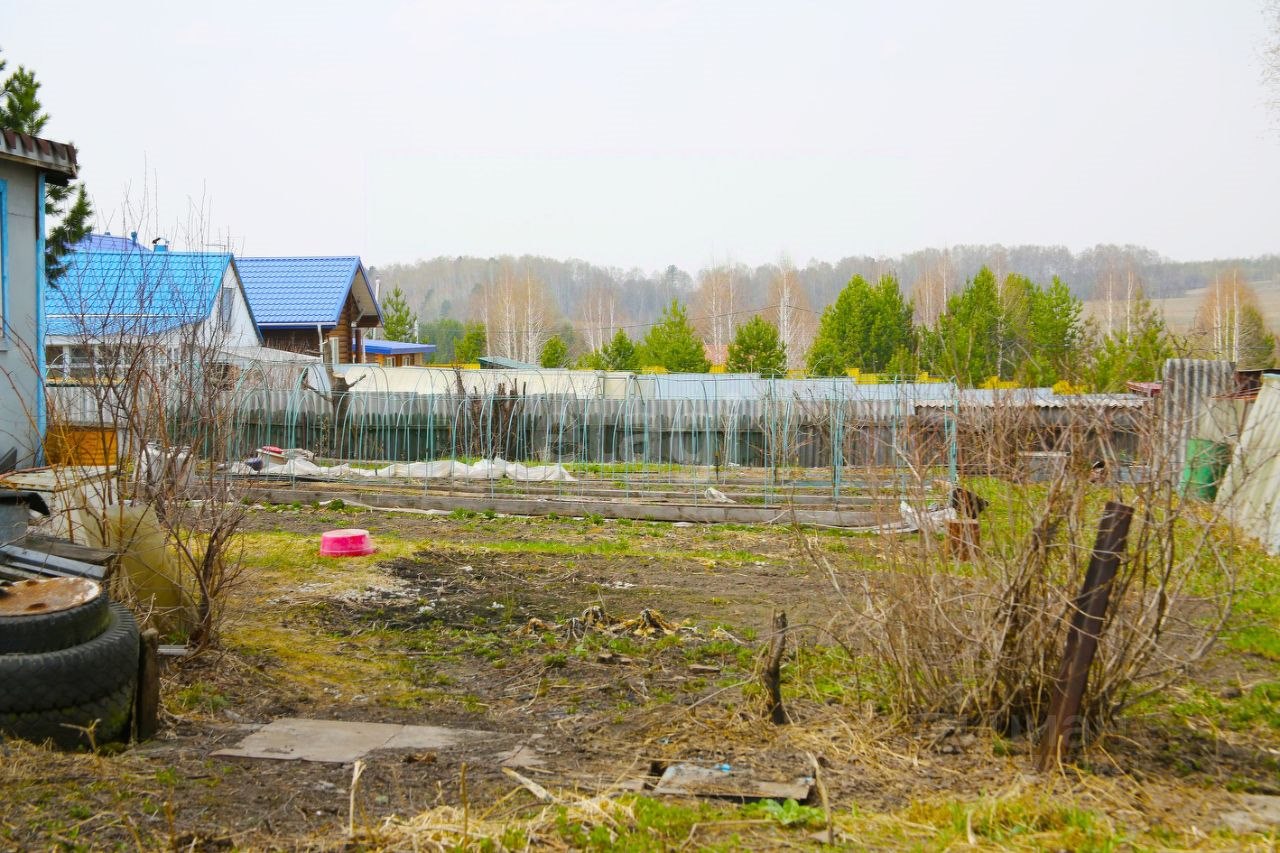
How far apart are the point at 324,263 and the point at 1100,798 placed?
32.6 m

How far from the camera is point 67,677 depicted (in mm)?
5039

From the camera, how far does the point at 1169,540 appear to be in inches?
197

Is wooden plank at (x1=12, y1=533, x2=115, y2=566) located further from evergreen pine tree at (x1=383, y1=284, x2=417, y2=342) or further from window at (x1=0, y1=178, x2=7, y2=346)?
evergreen pine tree at (x1=383, y1=284, x2=417, y2=342)

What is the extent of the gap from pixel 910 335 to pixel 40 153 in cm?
3837

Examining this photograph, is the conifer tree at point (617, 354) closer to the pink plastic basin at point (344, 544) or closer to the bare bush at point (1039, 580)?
the pink plastic basin at point (344, 544)

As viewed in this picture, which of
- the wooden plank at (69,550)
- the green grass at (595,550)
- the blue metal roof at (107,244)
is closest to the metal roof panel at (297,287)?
the blue metal roof at (107,244)

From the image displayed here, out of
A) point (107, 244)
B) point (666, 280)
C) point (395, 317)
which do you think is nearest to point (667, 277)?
point (666, 280)

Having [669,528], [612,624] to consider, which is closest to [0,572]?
[612,624]

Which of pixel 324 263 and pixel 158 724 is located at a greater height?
pixel 324 263

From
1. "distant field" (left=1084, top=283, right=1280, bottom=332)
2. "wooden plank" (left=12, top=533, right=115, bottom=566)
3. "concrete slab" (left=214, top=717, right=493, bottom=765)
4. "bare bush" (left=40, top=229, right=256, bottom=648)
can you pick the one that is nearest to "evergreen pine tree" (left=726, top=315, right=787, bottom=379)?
"distant field" (left=1084, top=283, right=1280, bottom=332)

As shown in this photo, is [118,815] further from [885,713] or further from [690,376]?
[690,376]

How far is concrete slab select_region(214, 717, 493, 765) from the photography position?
17.5ft

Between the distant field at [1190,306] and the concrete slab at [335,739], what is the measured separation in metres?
4.84

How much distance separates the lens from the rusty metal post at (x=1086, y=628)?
4.83 metres
